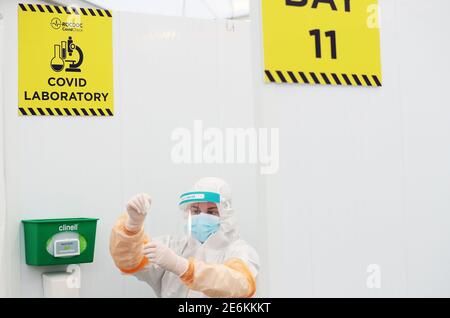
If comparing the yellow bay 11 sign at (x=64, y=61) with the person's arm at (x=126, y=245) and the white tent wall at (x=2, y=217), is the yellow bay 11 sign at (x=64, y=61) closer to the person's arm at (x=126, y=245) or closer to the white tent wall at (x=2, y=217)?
the white tent wall at (x=2, y=217)

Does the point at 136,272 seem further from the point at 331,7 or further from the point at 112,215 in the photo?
the point at 331,7

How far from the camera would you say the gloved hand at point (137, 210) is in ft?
9.60

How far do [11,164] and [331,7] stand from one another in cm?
220

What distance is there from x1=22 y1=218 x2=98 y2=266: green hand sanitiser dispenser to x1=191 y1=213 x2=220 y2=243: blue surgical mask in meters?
0.69

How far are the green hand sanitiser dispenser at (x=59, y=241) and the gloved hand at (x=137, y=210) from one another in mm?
579

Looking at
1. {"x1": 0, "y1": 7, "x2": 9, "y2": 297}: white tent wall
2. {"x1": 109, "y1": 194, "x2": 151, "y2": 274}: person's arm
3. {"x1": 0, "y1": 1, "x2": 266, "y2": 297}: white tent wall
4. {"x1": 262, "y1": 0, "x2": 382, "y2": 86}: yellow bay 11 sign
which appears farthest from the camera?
{"x1": 0, "y1": 1, "x2": 266, "y2": 297}: white tent wall

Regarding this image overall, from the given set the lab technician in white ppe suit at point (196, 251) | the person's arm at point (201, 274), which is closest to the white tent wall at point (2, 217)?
the lab technician in white ppe suit at point (196, 251)

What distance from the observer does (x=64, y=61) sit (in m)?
3.71

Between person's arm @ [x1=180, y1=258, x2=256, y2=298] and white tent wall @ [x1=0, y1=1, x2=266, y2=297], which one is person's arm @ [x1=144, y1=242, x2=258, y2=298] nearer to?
person's arm @ [x1=180, y1=258, x2=256, y2=298]

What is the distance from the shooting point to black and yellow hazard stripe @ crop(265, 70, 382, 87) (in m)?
→ 2.14

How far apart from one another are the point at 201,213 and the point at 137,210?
1.57 ft

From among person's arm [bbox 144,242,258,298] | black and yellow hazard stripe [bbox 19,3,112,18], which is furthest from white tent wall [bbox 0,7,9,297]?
person's arm [bbox 144,242,258,298]

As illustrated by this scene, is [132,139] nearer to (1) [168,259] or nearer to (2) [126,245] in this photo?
(2) [126,245]
